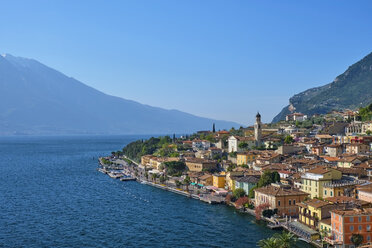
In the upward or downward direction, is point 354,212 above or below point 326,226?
above

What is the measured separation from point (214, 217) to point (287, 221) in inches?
377

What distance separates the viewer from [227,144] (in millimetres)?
114188

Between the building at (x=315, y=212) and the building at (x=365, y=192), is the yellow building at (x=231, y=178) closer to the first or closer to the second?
the building at (x=315, y=212)

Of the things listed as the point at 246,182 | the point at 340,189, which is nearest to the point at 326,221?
the point at 340,189

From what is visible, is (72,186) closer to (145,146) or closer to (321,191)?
(321,191)

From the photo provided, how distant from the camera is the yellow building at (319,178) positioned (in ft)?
164

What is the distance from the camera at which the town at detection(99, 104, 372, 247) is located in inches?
1527

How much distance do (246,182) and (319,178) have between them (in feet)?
41.9

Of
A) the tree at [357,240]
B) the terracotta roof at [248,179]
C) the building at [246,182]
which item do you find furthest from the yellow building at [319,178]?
the tree at [357,240]

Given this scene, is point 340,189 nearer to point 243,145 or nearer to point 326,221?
point 326,221

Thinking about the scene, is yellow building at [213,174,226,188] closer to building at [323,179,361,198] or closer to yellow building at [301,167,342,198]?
yellow building at [301,167,342,198]

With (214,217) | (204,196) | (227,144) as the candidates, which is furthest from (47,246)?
(227,144)

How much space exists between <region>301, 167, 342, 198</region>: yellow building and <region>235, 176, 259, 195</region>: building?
9.54 metres

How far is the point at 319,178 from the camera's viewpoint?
50188mm
